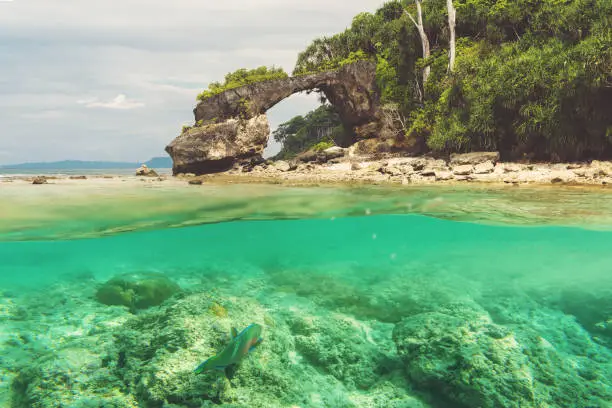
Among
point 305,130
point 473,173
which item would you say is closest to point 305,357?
point 473,173

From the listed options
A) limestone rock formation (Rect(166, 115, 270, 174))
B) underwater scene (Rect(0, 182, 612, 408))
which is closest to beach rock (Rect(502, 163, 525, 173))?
underwater scene (Rect(0, 182, 612, 408))

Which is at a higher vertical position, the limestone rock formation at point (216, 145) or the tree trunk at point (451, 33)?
the tree trunk at point (451, 33)

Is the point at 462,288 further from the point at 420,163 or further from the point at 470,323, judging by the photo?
the point at 420,163

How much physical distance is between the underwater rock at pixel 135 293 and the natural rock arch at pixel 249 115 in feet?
69.7

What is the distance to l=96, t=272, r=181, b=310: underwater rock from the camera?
518 cm

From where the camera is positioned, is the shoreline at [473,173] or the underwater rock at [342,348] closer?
the underwater rock at [342,348]

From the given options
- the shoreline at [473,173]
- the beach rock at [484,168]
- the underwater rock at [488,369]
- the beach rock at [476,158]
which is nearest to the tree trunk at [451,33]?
the shoreline at [473,173]

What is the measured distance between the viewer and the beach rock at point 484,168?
15.6 metres

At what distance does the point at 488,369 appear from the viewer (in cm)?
317

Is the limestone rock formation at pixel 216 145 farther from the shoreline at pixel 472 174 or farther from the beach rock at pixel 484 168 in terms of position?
the beach rock at pixel 484 168

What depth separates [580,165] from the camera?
1462cm

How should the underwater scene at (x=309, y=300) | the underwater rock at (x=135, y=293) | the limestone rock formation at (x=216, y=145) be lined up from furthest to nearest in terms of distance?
the limestone rock formation at (x=216, y=145) < the underwater rock at (x=135, y=293) < the underwater scene at (x=309, y=300)

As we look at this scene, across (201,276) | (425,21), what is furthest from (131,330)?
(425,21)

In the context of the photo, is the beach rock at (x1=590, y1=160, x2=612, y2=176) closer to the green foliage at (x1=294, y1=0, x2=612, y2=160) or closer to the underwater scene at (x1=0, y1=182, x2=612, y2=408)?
the green foliage at (x1=294, y1=0, x2=612, y2=160)
